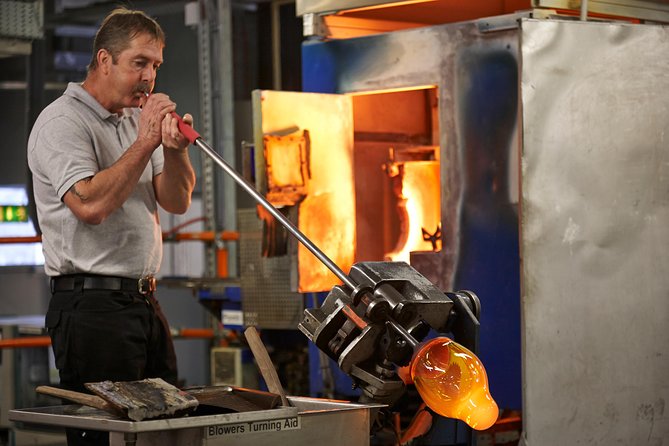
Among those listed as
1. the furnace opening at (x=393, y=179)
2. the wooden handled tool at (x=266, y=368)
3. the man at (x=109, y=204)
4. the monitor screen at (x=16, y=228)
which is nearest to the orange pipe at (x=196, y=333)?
the furnace opening at (x=393, y=179)

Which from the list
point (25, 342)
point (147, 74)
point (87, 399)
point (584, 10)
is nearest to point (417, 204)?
point (584, 10)

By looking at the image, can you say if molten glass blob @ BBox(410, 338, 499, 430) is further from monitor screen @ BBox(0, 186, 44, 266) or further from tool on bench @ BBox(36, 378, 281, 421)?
monitor screen @ BBox(0, 186, 44, 266)

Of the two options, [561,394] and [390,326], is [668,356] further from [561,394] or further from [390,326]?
[390,326]

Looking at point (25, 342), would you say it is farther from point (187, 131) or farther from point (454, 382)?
point (454, 382)

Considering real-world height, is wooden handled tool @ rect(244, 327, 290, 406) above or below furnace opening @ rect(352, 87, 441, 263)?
below

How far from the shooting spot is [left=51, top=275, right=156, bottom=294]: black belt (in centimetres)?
353

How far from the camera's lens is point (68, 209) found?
11.5 ft

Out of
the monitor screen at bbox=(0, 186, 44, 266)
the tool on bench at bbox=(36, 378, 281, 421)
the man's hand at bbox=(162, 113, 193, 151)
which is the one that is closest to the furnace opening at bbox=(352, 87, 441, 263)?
the man's hand at bbox=(162, 113, 193, 151)

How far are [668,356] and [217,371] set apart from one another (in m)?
3.77

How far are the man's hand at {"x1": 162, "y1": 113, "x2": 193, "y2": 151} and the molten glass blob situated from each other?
1.05 metres

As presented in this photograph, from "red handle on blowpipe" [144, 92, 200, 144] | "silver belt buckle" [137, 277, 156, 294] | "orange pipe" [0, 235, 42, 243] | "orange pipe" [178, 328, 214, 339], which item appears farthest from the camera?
"orange pipe" [178, 328, 214, 339]

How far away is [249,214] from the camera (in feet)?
24.5

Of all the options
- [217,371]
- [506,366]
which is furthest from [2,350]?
[506,366]

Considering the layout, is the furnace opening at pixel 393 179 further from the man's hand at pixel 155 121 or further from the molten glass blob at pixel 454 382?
the molten glass blob at pixel 454 382
